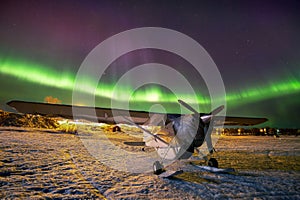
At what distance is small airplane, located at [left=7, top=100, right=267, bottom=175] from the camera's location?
7.11 m

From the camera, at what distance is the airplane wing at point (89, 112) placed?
320 inches

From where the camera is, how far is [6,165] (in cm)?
557

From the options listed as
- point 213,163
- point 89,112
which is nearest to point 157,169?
point 213,163

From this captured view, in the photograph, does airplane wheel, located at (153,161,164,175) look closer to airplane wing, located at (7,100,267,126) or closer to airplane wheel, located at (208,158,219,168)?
airplane wheel, located at (208,158,219,168)

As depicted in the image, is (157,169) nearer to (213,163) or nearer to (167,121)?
(213,163)

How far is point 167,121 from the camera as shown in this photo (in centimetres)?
845

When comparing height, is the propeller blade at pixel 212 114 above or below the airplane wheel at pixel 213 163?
above

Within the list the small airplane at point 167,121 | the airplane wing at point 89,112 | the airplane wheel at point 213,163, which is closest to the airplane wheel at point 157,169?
the small airplane at point 167,121

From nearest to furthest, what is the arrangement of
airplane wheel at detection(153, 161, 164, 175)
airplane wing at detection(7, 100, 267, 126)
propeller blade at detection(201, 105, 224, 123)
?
1. airplane wheel at detection(153, 161, 164, 175)
2. propeller blade at detection(201, 105, 224, 123)
3. airplane wing at detection(7, 100, 267, 126)

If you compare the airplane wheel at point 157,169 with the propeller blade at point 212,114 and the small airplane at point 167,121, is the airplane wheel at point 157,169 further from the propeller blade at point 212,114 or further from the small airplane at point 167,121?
the propeller blade at point 212,114

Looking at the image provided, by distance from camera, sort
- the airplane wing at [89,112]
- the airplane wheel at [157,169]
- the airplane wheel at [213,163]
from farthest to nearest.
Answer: the airplane wing at [89,112]
the airplane wheel at [213,163]
the airplane wheel at [157,169]

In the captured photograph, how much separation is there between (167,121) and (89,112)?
3.77m

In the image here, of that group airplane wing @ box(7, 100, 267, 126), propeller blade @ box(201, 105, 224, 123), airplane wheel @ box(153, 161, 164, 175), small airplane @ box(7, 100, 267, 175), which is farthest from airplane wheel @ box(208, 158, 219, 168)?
airplane wheel @ box(153, 161, 164, 175)

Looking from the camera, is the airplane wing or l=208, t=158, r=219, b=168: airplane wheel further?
the airplane wing
